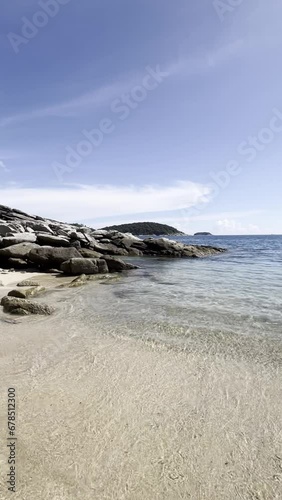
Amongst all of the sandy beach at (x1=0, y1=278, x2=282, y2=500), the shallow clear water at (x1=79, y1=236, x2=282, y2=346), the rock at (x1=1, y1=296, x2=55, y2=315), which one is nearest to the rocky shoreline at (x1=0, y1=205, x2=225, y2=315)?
the rock at (x1=1, y1=296, x2=55, y2=315)

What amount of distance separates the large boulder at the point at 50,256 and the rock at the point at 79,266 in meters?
1.71

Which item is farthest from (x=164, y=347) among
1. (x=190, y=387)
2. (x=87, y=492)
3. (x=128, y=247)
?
(x=128, y=247)

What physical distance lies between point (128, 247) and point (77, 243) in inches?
350

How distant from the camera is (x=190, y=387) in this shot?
4652mm

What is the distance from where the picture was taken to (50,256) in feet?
65.8

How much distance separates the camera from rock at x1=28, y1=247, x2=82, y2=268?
20016 millimetres

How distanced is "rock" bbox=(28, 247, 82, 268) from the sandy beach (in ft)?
46.2

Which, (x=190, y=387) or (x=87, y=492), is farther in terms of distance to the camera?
(x=190, y=387)

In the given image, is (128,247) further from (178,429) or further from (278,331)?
(178,429)

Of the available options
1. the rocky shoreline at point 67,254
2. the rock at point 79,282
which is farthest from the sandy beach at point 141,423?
the rock at point 79,282

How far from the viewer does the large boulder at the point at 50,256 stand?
2002cm

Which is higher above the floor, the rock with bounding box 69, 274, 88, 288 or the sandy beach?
the rock with bounding box 69, 274, 88, 288

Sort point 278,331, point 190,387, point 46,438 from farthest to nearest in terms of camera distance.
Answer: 1. point 278,331
2. point 190,387
3. point 46,438

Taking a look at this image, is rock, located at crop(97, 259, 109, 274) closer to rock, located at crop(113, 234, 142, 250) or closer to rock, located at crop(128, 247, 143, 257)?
rock, located at crop(128, 247, 143, 257)
